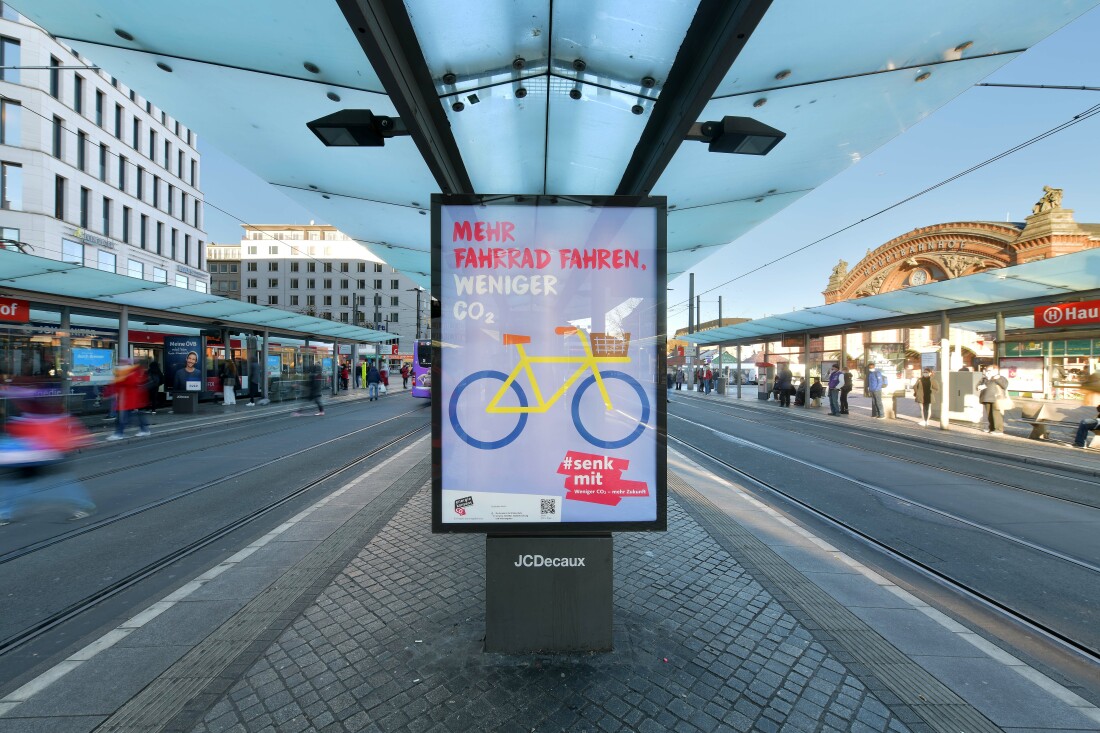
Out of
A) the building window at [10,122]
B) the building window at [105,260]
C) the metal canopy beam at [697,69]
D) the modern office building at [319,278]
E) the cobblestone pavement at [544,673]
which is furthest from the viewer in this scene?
the modern office building at [319,278]

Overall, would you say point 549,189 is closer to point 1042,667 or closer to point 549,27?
point 549,27

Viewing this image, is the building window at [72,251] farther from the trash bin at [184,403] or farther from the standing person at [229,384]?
the trash bin at [184,403]

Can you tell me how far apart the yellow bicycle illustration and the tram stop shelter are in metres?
11.6

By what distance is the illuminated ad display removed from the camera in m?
2.71

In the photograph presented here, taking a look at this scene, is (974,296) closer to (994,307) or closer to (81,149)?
(994,307)

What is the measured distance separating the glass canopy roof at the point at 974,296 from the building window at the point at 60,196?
39.2 meters

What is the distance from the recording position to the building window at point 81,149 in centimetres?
2842

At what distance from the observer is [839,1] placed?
225cm

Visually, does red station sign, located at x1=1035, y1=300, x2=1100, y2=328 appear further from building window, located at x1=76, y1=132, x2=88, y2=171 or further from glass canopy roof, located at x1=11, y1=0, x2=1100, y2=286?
building window, located at x1=76, y1=132, x2=88, y2=171

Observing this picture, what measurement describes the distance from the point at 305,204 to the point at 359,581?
3825 mm

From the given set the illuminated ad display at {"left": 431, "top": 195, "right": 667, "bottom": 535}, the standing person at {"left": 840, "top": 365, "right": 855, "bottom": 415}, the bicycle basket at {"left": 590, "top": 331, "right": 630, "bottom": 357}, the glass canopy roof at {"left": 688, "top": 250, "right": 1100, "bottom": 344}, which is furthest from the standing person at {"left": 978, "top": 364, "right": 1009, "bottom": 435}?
the bicycle basket at {"left": 590, "top": 331, "right": 630, "bottom": 357}

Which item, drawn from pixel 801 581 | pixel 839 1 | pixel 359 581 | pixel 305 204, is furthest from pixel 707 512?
pixel 305 204

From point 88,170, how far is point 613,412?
1635 inches

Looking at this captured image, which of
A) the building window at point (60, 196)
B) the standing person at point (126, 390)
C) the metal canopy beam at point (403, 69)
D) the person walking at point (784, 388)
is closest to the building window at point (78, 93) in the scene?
the building window at point (60, 196)
